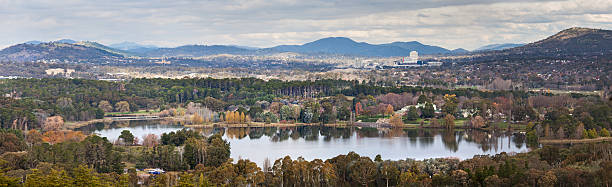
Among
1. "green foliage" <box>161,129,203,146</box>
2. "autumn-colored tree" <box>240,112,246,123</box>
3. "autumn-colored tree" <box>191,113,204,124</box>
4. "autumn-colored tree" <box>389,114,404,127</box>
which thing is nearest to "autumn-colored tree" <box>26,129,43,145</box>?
"green foliage" <box>161,129,203,146</box>

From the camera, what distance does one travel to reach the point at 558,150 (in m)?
30.6

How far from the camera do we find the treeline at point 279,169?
78.8 feet

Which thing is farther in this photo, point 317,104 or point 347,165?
point 317,104

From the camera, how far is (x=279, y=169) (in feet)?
88.6

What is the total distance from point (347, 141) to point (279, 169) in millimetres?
16122

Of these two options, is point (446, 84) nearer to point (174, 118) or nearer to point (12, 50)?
point (174, 118)

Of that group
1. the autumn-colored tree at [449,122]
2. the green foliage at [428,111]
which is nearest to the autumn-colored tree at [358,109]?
the green foliage at [428,111]

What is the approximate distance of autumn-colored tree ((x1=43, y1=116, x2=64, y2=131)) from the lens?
157 ft

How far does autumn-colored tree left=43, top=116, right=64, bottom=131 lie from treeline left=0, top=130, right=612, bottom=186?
14762 millimetres

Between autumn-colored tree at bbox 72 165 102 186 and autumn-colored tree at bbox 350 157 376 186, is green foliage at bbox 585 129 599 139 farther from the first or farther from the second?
autumn-colored tree at bbox 72 165 102 186

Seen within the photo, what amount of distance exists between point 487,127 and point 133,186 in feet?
96.7

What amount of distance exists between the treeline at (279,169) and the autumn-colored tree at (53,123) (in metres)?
14.8

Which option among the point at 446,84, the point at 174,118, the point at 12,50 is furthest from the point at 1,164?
the point at 12,50

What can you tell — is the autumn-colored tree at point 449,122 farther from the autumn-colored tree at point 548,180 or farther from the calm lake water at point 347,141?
the autumn-colored tree at point 548,180
